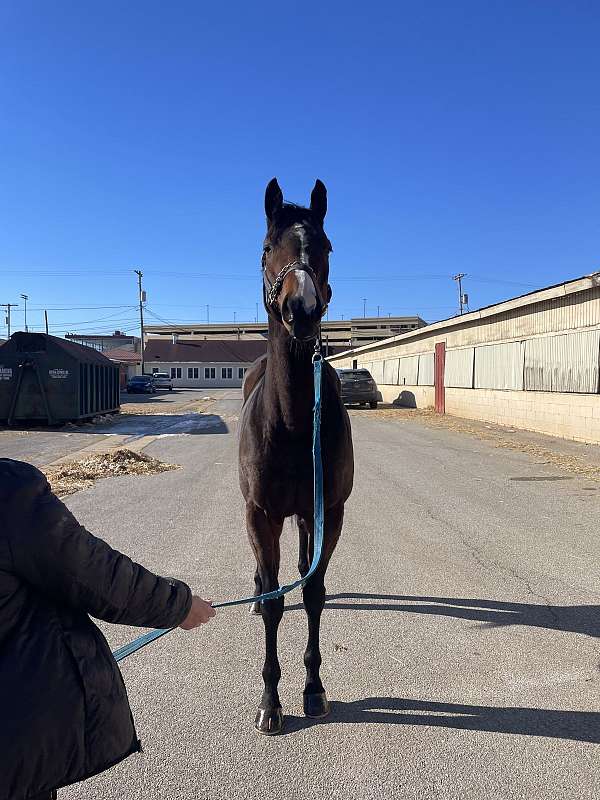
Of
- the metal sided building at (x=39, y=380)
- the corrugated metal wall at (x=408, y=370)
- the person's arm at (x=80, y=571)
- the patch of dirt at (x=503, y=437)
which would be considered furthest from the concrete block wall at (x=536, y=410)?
the metal sided building at (x=39, y=380)

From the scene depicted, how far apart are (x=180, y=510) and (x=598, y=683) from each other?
17.5 feet

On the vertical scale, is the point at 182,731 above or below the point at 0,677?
below

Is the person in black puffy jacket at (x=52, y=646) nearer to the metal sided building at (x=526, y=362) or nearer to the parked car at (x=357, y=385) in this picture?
the metal sided building at (x=526, y=362)

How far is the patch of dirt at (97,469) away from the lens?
9.49m

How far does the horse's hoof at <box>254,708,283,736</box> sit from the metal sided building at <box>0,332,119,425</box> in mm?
17723

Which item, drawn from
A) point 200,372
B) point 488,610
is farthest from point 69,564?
point 200,372

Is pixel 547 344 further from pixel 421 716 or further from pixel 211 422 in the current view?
pixel 421 716

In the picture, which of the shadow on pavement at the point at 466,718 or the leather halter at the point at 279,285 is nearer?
the leather halter at the point at 279,285

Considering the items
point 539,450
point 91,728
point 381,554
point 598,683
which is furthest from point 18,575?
point 539,450

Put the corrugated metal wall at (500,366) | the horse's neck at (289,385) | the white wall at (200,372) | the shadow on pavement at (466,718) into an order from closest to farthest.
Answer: the shadow on pavement at (466,718), the horse's neck at (289,385), the corrugated metal wall at (500,366), the white wall at (200,372)

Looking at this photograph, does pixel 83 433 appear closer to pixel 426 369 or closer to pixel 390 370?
pixel 426 369

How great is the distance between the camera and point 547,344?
15.4 m

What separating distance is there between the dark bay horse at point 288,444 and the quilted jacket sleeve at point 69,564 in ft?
4.81

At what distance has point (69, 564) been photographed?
4.79 ft
